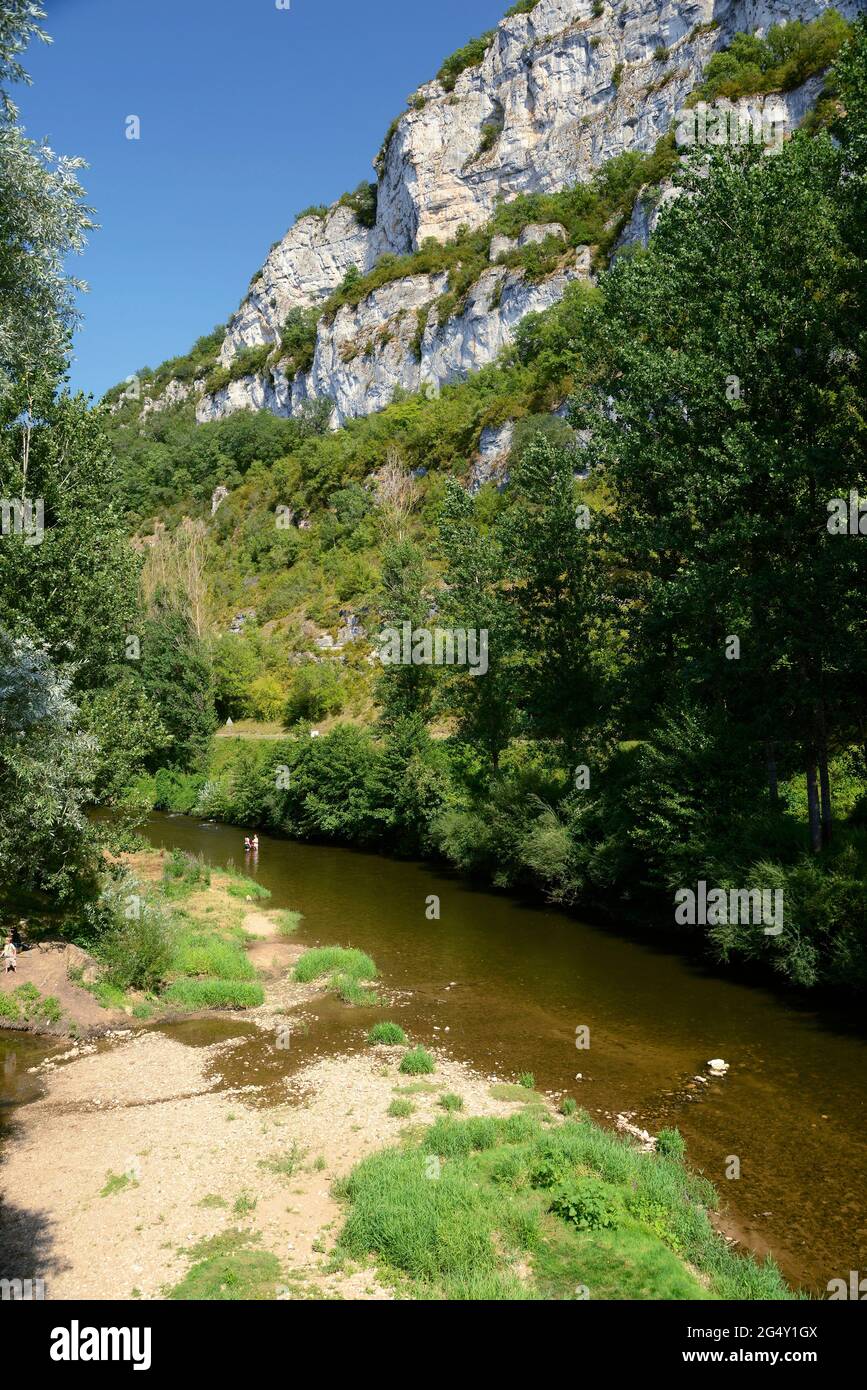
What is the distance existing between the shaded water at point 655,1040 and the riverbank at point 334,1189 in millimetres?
981

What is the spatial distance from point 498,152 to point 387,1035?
120 meters

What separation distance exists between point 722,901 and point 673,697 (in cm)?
687

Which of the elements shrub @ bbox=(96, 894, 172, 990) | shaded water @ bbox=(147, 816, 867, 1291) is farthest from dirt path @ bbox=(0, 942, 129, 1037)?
shaded water @ bbox=(147, 816, 867, 1291)

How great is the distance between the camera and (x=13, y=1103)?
45.4ft

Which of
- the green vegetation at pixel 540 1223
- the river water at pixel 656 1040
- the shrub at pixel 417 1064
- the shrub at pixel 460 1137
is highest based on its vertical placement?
the green vegetation at pixel 540 1223

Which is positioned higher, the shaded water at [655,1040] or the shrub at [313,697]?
the shrub at [313,697]

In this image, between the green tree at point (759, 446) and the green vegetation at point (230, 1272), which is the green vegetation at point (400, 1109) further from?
the green tree at point (759, 446)

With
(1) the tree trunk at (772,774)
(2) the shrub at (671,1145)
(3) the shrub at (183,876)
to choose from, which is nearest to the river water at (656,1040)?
(2) the shrub at (671,1145)

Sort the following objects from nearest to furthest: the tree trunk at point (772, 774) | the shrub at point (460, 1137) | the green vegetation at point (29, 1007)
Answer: the shrub at point (460, 1137)
the green vegetation at point (29, 1007)
the tree trunk at point (772, 774)

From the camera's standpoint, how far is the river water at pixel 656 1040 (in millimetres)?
11195

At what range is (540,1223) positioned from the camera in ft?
32.5

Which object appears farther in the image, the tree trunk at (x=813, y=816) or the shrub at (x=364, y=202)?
the shrub at (x=364, y=202)

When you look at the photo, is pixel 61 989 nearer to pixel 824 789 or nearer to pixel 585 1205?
pixel 585 1205

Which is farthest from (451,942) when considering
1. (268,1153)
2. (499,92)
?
(499,92)
